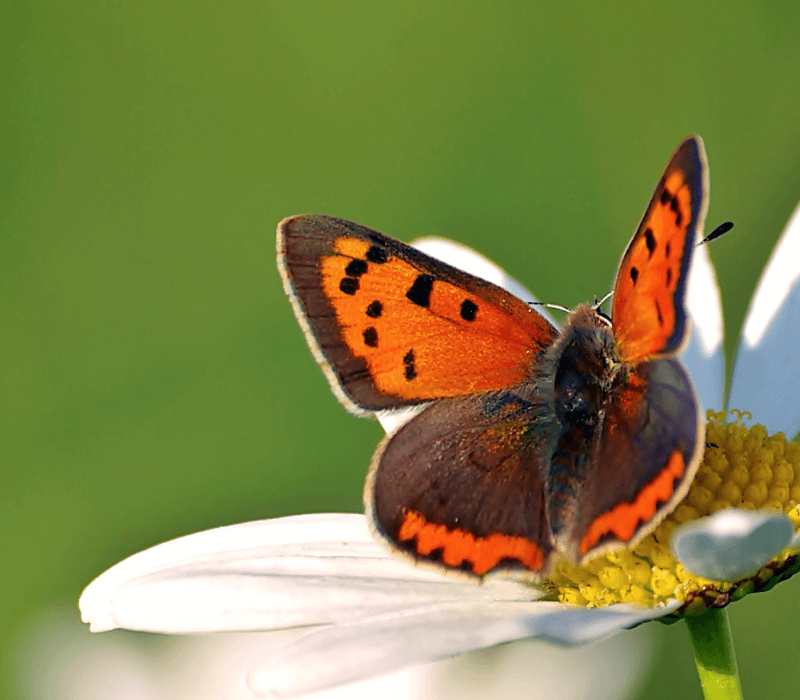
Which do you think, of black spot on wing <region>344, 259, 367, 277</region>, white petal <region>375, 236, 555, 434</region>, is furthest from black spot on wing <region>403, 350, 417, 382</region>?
white petal <region>375, 236, 555, 434</region>

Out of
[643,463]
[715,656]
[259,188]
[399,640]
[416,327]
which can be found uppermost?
[259,188]

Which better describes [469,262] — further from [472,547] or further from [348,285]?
[472,547]

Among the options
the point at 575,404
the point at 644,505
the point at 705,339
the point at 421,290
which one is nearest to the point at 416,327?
the point at 421,290

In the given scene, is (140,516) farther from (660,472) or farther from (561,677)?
(660,472)

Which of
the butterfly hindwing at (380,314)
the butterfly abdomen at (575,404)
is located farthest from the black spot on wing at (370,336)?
the butterfly abdomen at (575,404)

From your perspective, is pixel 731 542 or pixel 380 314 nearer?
pixel 731 542

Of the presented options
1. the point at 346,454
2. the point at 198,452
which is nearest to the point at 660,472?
the point at 346,454
